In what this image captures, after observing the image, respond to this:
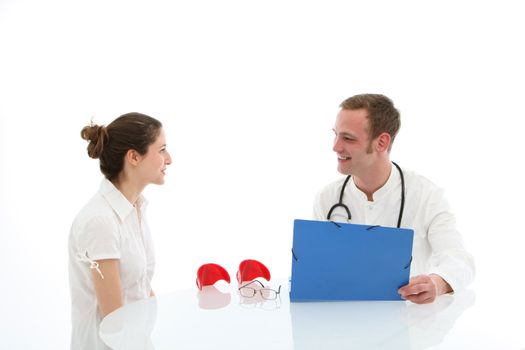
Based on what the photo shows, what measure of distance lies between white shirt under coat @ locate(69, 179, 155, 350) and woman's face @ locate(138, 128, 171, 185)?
4.6 inches

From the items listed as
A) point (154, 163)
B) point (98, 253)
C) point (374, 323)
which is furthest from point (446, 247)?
point (98, 253)

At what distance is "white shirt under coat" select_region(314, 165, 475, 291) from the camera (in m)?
2.27

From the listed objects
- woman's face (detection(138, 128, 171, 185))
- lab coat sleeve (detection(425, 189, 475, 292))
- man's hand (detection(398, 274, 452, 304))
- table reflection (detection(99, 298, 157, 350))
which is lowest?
table reflection (detection(99, 298, 157, 350))

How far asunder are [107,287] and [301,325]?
66cm

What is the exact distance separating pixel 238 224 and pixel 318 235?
2377 millimetres

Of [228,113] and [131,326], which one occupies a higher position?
[228,113]

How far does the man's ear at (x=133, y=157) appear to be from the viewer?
2.16 meters

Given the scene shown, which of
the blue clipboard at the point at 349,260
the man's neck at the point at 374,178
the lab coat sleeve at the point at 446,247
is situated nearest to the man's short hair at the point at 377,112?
the man's neck at the point at 374,178

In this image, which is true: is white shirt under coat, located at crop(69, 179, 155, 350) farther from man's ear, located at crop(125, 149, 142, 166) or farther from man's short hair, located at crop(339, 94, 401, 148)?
man's short hair, located at crop(339, 94, 401, 148)

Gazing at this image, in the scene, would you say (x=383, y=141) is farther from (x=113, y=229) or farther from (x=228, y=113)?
(x=228, y=113)

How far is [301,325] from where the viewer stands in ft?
5.50

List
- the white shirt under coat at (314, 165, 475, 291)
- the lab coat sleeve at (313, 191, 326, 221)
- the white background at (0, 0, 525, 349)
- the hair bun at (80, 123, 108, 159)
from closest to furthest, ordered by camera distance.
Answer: the hair bun at (80, 123, 108, 159), the white shirt under coat at (314, 165, 475, 291), the lab coat sleeve at (313, 191, 326, 221), the white background at (0, 0, 525, 349)

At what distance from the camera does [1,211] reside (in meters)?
3.95

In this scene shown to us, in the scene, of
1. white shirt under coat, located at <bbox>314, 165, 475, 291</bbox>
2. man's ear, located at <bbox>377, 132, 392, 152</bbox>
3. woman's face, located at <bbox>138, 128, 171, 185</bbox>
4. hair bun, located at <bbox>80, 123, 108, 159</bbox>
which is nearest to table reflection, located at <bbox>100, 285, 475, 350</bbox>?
white shirt under coat, located at <bbox>314, 165, 475, 291</bbox>
